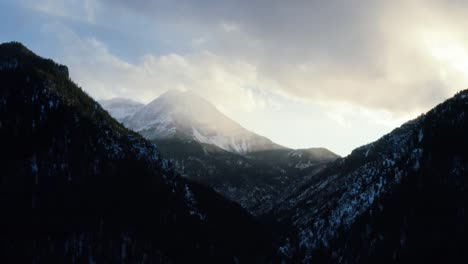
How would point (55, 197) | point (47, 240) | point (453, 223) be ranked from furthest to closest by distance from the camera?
point (55, 197)
point (47, 240)
point (453, 223)

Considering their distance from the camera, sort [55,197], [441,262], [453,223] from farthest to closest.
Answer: [55,197] < [453,223] < [441,262]

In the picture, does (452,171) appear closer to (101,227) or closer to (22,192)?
(101,227)

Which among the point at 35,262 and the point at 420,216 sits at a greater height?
the point at 420,216

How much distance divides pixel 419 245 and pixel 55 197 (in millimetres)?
145715

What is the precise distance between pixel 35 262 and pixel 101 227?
110 ft

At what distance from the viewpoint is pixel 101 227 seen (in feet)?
653

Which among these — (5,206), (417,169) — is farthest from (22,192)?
(417,169)

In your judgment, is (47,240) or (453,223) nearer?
(453,223)

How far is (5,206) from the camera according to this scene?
185 m

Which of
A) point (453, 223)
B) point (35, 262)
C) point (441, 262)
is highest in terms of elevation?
point (453, 223)

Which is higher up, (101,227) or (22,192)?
(22,192)

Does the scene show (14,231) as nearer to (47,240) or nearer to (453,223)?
(47,240)

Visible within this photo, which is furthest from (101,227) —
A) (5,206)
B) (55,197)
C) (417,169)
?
(417,169)

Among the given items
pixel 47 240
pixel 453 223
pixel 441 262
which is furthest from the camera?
pixel 47 240
